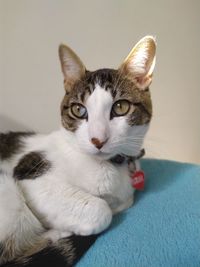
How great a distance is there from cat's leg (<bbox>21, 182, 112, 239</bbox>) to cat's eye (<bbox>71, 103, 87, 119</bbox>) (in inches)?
7.1

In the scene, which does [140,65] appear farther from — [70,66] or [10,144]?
[10,144]

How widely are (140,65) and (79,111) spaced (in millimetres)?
212

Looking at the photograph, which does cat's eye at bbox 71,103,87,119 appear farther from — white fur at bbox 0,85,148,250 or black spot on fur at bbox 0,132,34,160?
black spot on fur at bbox 0,132,34,160

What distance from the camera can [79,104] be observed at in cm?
85

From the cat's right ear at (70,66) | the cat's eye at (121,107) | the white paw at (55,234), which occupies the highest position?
the cat's right ear at (70,66)

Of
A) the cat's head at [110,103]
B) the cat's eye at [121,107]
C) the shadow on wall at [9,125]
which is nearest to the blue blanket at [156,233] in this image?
the cat's head at [110,103]

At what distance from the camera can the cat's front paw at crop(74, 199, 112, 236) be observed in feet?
2.44

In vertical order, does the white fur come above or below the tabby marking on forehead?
below

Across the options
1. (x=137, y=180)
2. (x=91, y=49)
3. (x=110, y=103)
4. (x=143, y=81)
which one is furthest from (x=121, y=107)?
(x=91, y=49)

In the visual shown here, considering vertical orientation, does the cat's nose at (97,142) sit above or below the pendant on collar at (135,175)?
above

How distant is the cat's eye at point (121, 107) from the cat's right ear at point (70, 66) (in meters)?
0.16

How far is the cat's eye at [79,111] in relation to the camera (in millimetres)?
833

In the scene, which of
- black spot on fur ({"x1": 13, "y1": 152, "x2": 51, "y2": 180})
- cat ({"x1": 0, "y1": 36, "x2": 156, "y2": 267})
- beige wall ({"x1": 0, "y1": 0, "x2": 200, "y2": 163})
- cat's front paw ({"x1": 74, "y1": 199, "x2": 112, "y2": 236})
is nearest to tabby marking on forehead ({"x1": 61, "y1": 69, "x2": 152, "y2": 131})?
cat ({"x1": 0, "y1": 36, "x2": 156, "y2": 267})

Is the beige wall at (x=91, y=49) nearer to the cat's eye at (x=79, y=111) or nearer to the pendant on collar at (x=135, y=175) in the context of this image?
the pendant on collar at (x=135, y=175)
